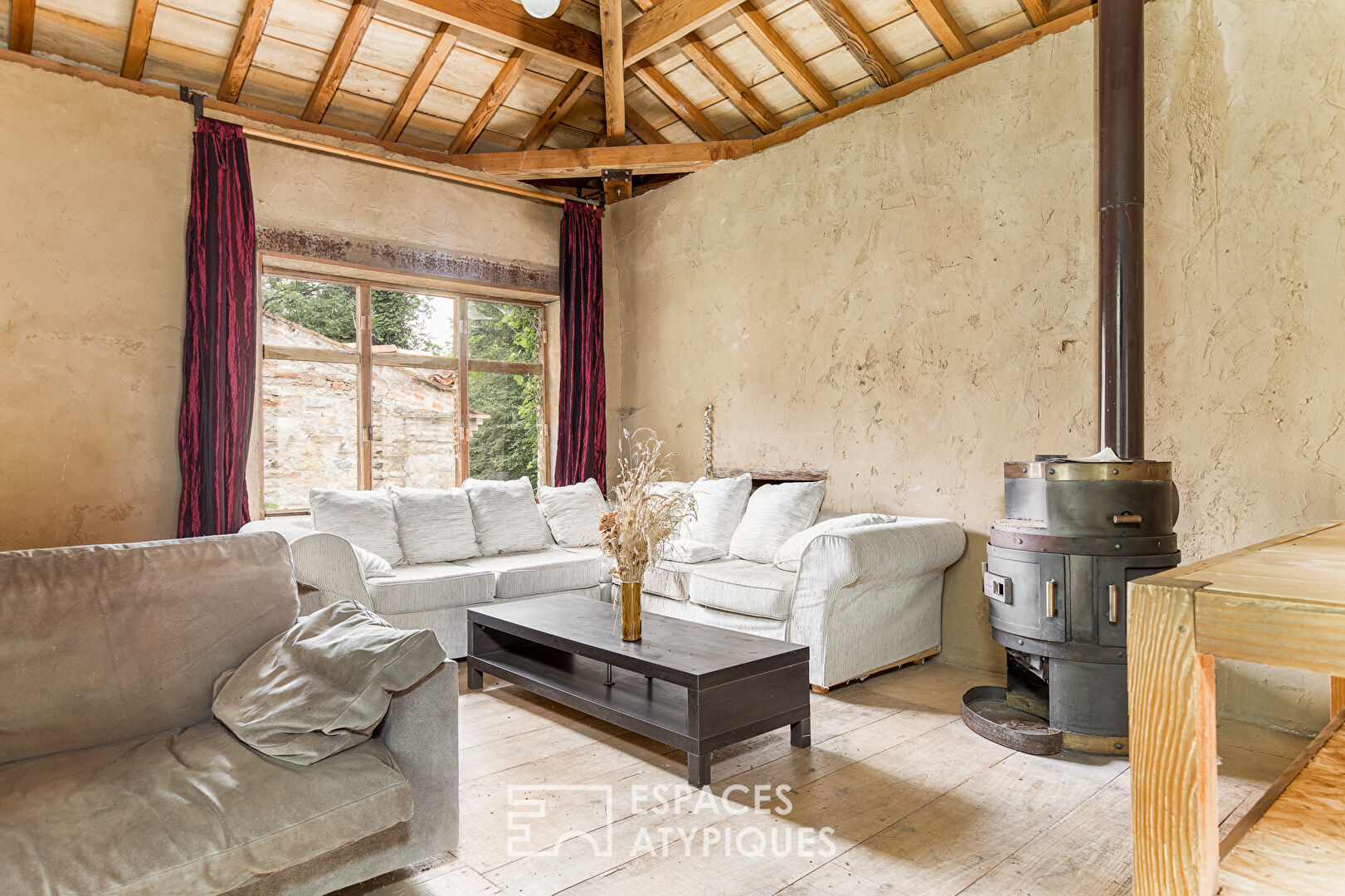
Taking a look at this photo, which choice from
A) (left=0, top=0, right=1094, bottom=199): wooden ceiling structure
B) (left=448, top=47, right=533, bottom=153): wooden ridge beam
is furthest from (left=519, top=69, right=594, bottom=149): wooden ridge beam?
(left=448, top=47, right=533, bottom=153): wooden ridge beam

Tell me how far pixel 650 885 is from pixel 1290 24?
3794mm

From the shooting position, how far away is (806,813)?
7.47ft

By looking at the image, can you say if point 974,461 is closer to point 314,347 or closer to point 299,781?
point 299,781

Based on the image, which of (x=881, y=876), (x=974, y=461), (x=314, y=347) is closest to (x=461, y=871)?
(x=881, y=876)

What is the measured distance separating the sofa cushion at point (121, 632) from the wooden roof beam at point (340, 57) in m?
3.40

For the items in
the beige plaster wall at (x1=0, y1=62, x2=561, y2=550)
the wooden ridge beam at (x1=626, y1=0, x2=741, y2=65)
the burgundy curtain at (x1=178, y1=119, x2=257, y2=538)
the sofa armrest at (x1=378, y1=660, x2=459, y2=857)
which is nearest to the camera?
the sofa armrest at (x1=378, y1=660, x2=459, y2=857)

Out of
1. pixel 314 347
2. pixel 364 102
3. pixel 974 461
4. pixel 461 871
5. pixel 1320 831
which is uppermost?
pixel 364 102

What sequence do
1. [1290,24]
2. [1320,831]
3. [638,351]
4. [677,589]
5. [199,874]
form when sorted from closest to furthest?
[1320,831] < [199,874] < [1290,24] < [677,589] < [638,351]

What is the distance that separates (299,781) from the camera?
1.62 metres

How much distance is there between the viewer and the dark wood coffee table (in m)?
2.48

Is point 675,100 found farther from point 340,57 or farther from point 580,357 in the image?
point 340,57

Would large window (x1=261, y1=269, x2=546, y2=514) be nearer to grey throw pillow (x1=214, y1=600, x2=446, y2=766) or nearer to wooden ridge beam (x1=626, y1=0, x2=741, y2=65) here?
wooden ridge beam (x1=626, y1=0, x2=741, y2=65)

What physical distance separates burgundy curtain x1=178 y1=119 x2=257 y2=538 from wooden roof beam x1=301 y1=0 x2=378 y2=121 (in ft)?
1.72

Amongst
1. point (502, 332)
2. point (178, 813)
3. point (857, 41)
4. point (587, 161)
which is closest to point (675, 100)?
point (587, 161)
